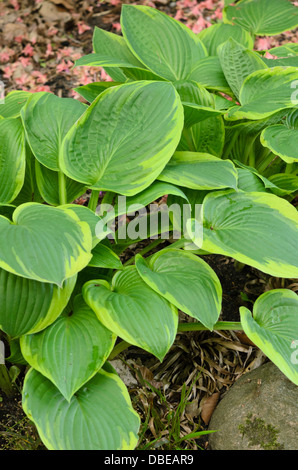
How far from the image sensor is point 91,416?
4.46ft

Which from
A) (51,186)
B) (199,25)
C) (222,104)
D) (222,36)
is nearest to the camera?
(51,186)

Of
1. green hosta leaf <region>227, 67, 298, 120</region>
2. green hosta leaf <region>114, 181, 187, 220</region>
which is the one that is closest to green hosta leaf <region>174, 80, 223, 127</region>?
green hosta leaf <region>227, 67, 298, 120</region>

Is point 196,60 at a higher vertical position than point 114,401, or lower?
higher

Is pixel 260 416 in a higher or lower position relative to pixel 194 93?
lower

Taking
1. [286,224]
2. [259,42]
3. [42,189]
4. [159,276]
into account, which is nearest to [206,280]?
[159,276]

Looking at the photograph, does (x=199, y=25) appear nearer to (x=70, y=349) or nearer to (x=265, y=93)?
(x=265, y=93)

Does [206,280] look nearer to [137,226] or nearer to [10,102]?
[137,226]

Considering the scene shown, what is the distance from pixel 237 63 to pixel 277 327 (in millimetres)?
1105

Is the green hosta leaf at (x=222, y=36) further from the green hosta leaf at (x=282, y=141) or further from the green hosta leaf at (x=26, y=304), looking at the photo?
the green hosta leaf at (x=26, y=304)

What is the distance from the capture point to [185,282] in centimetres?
150

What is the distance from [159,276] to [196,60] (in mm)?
1131

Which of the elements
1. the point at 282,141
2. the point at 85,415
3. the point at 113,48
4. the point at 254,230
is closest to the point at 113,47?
the point at 113,48

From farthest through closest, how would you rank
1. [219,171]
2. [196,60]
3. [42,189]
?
[196,60]
[42,189]
[219,171]

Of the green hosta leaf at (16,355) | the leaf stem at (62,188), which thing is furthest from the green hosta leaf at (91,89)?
the green hosta leaf at (16,355)
